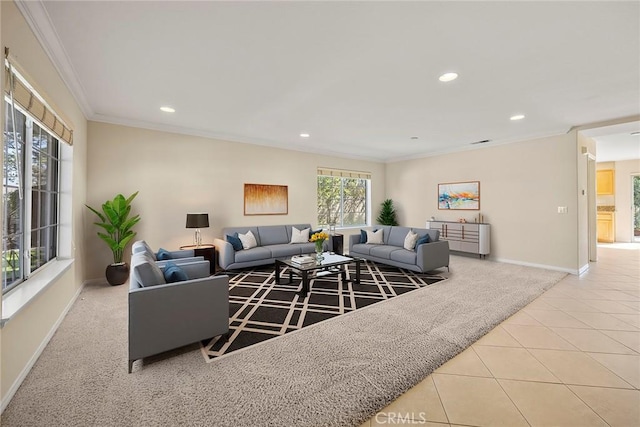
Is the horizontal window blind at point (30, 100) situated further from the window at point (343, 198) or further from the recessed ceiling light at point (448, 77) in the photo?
the window at point (343, 198)

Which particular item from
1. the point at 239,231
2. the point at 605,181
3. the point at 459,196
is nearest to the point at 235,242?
the point at 239,231

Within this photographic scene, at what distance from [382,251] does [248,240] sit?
8.58 ft

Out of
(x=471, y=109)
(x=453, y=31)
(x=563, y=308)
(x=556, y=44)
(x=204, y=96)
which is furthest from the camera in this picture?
(x=471, y=109)

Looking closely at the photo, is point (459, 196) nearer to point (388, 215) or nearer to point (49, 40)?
point (388, 215)

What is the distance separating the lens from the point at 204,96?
142 inches

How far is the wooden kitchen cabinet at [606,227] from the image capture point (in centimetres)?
855

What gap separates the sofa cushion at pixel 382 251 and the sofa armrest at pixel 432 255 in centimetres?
63

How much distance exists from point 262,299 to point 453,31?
351 centimetres

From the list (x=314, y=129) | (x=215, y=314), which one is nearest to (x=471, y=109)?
(x=314, y=129)

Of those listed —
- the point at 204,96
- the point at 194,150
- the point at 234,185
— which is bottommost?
the point at 234,185

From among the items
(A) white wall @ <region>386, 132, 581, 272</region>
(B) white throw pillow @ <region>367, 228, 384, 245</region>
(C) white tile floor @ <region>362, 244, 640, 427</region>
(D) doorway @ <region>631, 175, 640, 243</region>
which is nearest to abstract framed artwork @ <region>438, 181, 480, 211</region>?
(A) white wall @ <region>386, 132, 581, 272</region>

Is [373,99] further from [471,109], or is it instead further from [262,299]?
[262,299]

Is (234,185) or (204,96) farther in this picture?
(234,185)

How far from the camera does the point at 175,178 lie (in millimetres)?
5074
